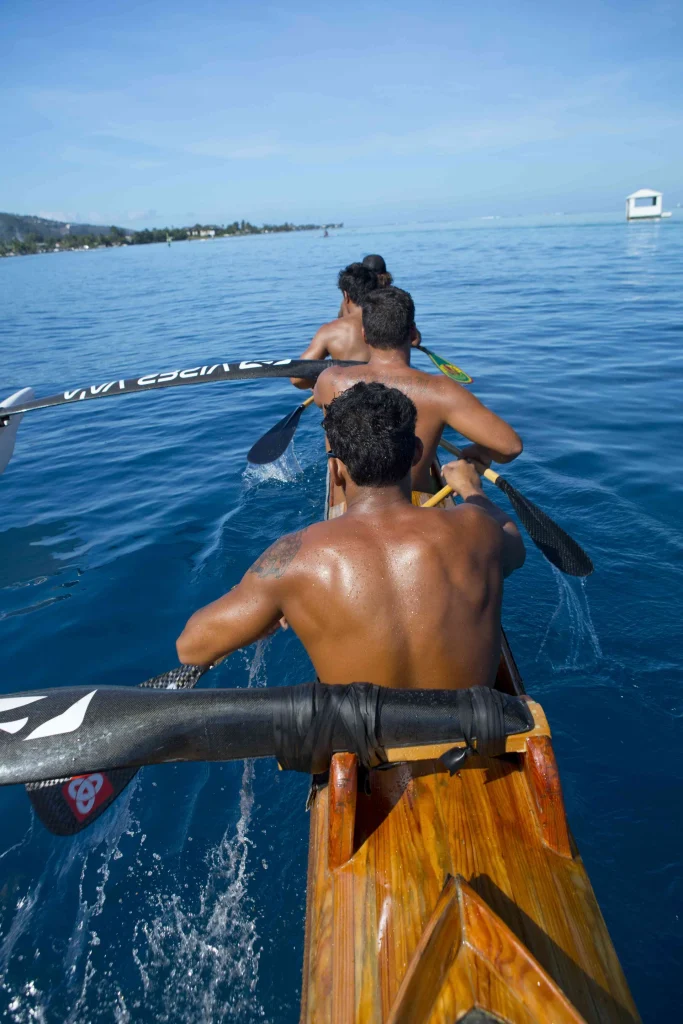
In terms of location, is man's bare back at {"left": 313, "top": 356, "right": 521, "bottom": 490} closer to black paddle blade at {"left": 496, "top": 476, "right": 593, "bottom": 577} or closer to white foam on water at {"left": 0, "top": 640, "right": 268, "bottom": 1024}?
black paddle blade at {"left": 496, "top": 476, "right": 593, "bottom": 577}

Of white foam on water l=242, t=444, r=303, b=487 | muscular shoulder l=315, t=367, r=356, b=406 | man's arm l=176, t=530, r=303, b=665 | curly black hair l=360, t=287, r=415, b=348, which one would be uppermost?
curly black hair l=360, t=287, r=415, b=348

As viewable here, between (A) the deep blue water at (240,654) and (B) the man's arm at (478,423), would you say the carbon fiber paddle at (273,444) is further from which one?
(B) the man's arm at (478,423)

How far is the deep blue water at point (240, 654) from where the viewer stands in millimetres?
2834

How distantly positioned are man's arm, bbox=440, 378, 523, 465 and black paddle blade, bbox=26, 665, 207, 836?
2.41 m

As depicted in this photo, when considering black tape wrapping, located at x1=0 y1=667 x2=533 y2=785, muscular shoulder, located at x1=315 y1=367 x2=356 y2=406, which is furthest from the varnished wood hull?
muscular shoulder, located at x1=315 y1=367 x2=356 y2=406

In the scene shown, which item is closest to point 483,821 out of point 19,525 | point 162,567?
point 162,567

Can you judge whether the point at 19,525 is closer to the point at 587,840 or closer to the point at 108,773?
the point at 108,773

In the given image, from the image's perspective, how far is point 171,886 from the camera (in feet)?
10.4

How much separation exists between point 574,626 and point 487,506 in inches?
87.7

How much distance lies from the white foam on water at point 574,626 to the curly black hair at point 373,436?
8.81 ft

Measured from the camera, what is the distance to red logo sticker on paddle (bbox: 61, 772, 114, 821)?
6.99ft

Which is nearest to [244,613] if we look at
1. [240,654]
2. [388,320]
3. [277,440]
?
[388,320]

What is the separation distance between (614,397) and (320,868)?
9380 millimetres

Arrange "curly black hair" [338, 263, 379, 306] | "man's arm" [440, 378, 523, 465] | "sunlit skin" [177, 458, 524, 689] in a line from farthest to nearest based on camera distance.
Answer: "curly black hair" [338, 263, 379, 306] < "man's arm" [440, 378, 523, 465] < "sunlit skin" [177, 458, 524, 689]
